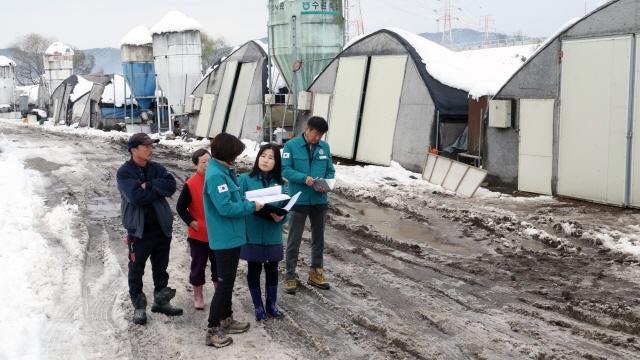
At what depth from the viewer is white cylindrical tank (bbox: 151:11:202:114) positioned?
33.9m

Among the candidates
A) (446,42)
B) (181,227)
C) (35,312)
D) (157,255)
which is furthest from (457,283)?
(446,42)

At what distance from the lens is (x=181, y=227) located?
1070 centimetres

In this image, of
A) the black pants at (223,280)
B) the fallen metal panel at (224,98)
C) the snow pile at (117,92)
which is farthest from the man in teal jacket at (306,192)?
the snow pile at (117,92)

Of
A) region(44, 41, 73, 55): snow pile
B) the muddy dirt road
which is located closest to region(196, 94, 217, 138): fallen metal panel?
the muddy dirt road

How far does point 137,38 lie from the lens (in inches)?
1523

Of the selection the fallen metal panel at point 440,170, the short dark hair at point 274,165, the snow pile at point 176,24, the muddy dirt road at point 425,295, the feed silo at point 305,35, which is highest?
the snow pile at point 176,24

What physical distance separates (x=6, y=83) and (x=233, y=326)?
81.2 m

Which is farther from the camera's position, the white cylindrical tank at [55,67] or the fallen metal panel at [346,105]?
the white cylindrical tank at [55,67]

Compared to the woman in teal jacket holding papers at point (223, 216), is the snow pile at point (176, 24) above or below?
above

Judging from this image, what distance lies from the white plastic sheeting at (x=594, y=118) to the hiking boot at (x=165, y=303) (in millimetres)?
8320

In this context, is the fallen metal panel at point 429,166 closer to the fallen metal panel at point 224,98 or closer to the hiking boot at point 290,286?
the hiking boot at point 290,286

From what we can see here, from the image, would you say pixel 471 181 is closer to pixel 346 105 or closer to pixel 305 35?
pixel 346 105

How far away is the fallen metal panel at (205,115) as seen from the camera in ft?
89.4

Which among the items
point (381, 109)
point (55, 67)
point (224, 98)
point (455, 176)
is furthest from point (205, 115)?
point (55, 67)
